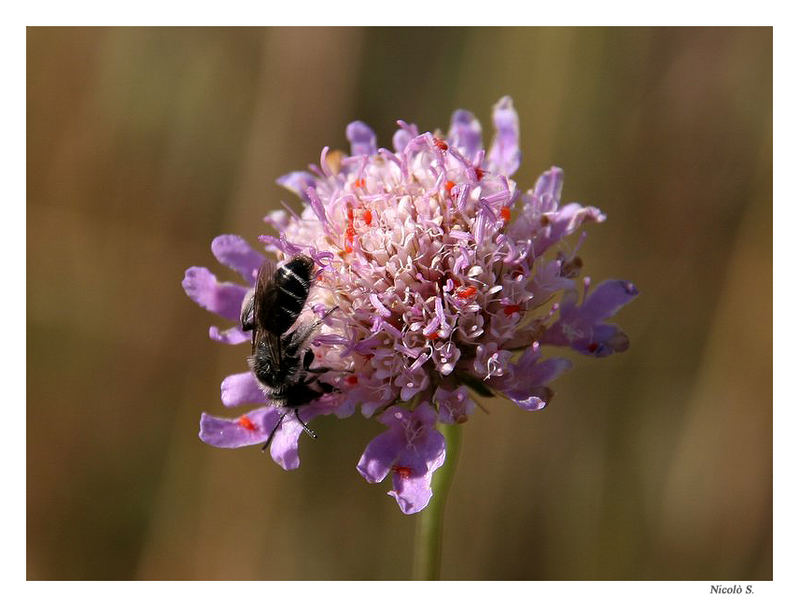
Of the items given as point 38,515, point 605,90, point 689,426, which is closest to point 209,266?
point 38,515

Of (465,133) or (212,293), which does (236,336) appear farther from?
(465,133)

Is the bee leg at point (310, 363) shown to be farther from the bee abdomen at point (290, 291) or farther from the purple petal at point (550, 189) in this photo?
the purple petal at point (550, 189)

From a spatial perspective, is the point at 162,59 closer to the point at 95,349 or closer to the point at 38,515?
the point at 95,349

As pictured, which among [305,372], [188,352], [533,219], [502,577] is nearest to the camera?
[305,372]

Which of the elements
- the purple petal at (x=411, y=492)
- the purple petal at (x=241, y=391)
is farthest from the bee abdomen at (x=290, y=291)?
the purple petal at (x=411, y=492)

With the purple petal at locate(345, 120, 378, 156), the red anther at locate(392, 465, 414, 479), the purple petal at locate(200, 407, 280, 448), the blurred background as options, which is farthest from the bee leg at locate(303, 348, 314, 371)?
the blurred background

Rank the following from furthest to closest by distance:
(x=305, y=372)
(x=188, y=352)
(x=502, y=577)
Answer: (x=188, y=352) → (x=502, y=577) → (x=305, y=372)

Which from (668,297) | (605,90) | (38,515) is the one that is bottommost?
(38,515)

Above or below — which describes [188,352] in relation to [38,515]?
above
